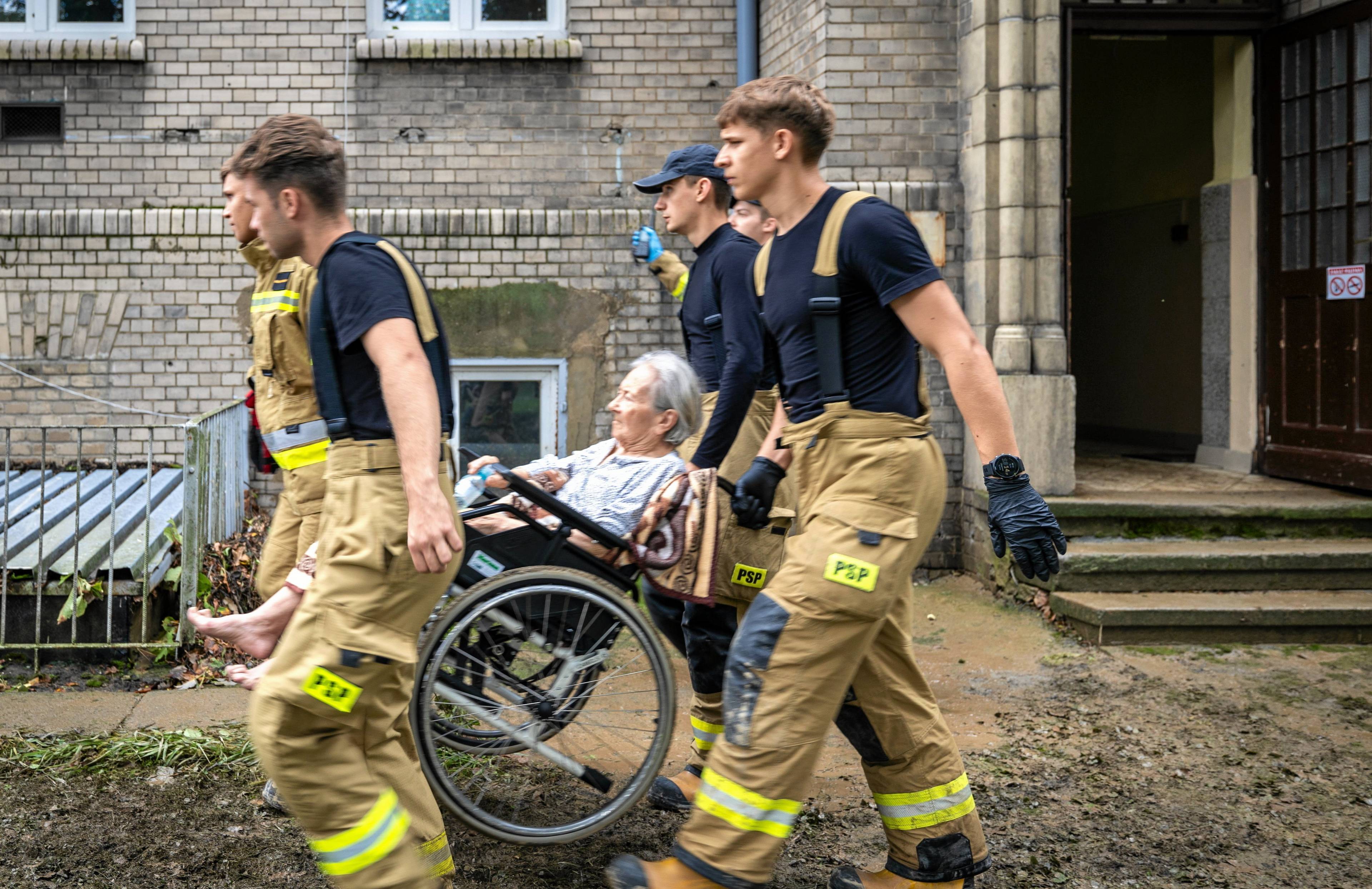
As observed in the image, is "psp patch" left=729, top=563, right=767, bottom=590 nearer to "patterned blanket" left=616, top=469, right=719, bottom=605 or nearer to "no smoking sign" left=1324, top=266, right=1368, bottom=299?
"patterned blanket" left=616, top=469, right=719, bottom=605

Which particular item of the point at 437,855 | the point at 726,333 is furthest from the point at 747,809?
the point at 726,333

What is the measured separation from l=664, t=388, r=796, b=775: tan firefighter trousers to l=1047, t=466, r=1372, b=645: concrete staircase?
9.16 ft

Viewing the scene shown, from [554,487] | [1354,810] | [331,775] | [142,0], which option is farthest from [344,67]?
[1354,810]

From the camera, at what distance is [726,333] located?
386 centimetres

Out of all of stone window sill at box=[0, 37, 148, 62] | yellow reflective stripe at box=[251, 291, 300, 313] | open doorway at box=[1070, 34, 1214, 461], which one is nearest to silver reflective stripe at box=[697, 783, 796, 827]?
yellow reflective stripe at box=[251, 291, 300, 313]

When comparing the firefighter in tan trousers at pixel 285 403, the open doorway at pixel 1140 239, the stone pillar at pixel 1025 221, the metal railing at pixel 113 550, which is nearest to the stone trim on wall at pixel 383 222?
the metal railing at pixel 113 550

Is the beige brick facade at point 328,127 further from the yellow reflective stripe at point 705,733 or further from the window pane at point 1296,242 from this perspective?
the yellow reflective stripe at point 705,733

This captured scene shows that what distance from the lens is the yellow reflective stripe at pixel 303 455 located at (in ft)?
12.6

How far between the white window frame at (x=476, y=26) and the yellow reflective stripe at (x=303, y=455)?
201 inches

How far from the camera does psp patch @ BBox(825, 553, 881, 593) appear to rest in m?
2.77

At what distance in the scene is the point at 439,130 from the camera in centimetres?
819

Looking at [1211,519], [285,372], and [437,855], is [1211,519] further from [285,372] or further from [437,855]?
[437,855]

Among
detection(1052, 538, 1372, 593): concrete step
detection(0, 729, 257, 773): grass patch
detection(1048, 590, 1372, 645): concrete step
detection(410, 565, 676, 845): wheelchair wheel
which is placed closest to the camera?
detection(410, 565, 676, 845): wheelchair wheel

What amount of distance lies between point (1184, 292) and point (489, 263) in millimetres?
6799
